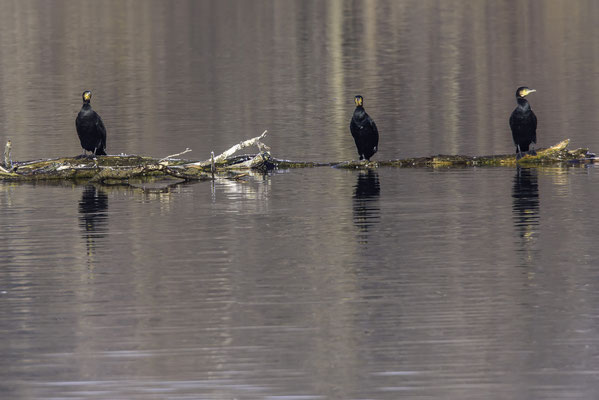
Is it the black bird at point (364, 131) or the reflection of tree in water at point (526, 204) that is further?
the black bird at point (364, 131)

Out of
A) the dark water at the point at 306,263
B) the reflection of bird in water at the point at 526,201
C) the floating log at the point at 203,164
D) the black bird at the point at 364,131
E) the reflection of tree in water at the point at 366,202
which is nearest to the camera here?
the dark water at the point at 306,263

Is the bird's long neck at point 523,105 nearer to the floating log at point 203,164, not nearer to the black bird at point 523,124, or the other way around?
the black bird at point 523,124

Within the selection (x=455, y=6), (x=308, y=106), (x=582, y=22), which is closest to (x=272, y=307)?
(x=308, y=106)

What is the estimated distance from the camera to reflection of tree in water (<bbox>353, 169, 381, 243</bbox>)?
1944cm

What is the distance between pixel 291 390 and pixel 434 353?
62.8 inches

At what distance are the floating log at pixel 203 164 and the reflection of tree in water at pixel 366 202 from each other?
1.37 m

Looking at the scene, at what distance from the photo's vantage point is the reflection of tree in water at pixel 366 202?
19438 millimetres

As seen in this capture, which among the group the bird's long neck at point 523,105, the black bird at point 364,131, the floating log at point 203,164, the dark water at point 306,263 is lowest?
the dark water at point 306,263

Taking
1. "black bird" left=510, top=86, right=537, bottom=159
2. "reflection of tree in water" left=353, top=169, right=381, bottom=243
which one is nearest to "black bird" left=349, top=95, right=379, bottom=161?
"reflection of tree in water" left=353, top=169, right=381, bottom=243

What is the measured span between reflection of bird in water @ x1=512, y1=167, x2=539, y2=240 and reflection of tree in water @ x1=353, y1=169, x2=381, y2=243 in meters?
2.02

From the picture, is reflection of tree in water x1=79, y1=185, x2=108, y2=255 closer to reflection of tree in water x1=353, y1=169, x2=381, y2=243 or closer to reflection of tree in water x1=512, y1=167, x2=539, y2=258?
reflection of tree in water x1=353, y1=169, x2=381, y2=243

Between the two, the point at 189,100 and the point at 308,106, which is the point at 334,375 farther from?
the point at 189,100

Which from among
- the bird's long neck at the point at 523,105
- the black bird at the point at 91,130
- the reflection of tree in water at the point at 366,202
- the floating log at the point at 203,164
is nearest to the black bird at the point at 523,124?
the bird's long neck at the point at 523,105

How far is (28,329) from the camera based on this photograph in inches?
546
